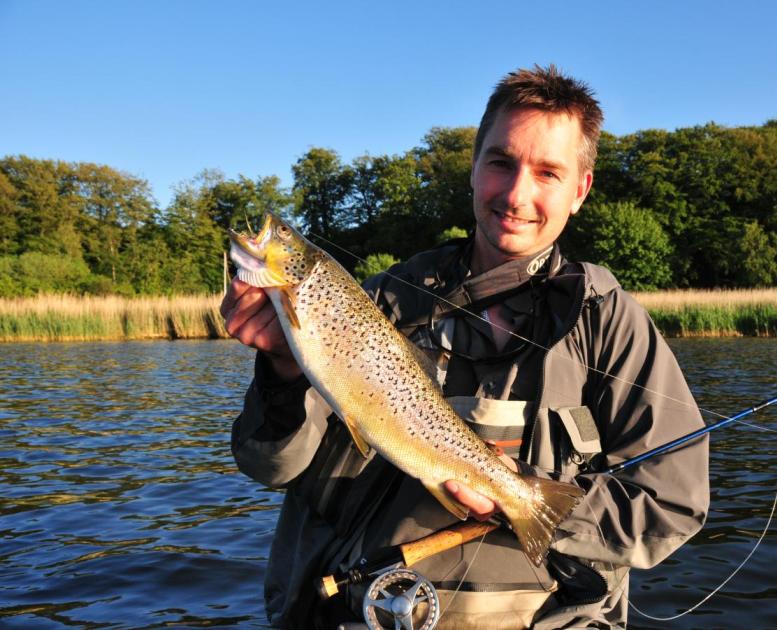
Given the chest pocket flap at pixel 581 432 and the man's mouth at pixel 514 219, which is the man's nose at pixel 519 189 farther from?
the chest pocket flap at pixel 581 432

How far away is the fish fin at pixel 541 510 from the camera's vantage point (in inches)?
106

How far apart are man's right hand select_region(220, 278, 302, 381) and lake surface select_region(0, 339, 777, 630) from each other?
302 cm

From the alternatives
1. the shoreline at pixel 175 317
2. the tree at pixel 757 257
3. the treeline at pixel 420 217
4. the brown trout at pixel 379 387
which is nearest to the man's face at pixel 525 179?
the brown trout at pixel 379 387

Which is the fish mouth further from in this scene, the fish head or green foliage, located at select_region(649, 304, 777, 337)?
green foliage, located at select_region(649, 304, 777, 337)

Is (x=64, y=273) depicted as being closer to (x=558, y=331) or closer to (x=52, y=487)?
(x=52, y=487)

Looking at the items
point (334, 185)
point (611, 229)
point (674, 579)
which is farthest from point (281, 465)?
point (334, 185)

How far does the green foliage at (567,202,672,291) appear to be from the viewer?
50.8 meters

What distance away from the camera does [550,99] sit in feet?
10.0

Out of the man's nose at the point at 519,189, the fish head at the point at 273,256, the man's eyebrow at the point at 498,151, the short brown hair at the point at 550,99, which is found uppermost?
the short brown hair at the point at 550,99

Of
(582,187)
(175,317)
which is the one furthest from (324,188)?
(582,187)

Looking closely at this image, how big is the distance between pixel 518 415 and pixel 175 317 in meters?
29.2

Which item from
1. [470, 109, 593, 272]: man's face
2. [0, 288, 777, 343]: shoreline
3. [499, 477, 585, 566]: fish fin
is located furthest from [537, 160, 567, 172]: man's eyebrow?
[0, 288, 777, 343]: shoreline

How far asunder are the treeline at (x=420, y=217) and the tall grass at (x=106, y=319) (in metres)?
12.5

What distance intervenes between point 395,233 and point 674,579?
202ft
